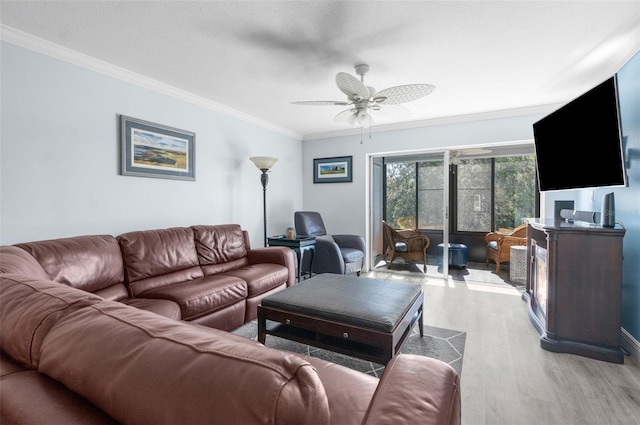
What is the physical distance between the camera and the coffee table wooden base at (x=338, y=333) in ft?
5.88

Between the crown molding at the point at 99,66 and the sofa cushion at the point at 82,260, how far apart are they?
1434 mm

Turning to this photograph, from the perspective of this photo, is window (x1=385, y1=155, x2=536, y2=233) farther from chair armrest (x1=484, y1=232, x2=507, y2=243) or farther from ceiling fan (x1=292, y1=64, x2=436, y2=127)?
ceiling fan (x1=292, y1=64, x2=436, y2=127)

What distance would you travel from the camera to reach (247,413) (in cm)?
42

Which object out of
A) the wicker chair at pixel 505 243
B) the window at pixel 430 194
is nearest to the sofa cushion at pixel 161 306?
the window at pixel 430 194

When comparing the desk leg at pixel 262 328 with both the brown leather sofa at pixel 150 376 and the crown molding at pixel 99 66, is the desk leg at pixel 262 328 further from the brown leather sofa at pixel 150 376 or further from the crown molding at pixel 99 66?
the crown molding at pixel 99 66

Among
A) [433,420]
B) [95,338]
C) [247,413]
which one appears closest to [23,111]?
[95,338]

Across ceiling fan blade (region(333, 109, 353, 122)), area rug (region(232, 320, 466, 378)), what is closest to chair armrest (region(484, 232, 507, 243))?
area rug (region(232, 320, 466, 378))

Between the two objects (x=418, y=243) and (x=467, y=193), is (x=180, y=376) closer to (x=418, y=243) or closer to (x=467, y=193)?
(x=418, y=243)

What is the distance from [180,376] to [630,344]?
3.15m

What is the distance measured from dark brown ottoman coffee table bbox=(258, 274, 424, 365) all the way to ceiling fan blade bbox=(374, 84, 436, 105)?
1529 millimetres

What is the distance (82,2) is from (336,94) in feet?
7.36

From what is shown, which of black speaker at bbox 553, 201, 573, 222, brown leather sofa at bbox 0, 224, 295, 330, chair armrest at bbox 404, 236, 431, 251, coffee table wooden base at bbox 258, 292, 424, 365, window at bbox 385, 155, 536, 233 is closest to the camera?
coffee table wooden base at bbox 258, 292, 424, 365

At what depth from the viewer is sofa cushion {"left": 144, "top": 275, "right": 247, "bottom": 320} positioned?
221 cm

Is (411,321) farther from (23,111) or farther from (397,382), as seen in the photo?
(23,111)
